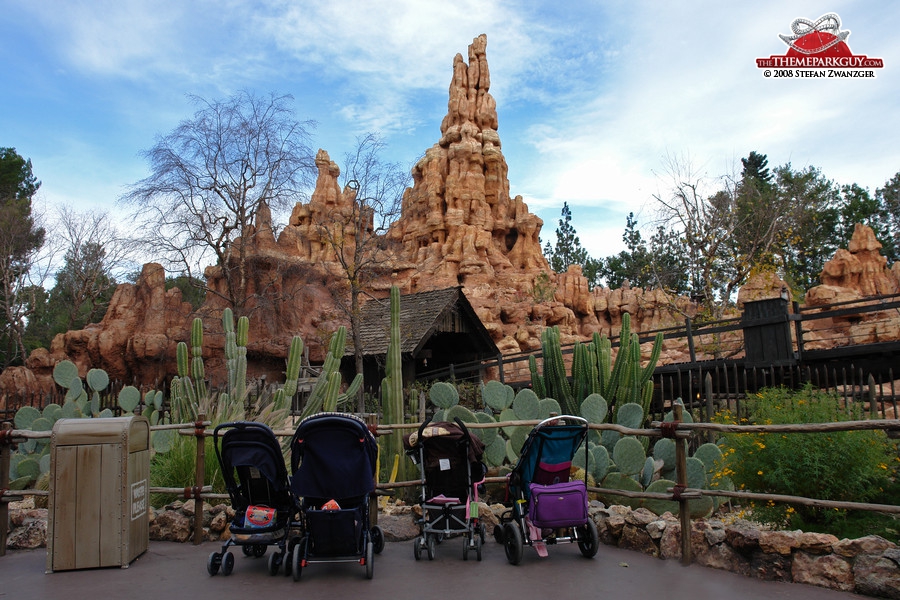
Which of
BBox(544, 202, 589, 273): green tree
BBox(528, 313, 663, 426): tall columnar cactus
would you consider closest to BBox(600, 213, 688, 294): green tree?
BBox(544, 202, 589, 273): green tree

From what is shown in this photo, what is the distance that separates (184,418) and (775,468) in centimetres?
706

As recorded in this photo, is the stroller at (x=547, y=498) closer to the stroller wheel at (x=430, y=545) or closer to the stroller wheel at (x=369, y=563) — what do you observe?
the stroller wheel at (x=430, y=545)

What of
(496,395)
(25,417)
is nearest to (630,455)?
(496,395)

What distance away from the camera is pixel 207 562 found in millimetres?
5172

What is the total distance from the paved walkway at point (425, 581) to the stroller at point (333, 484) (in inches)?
8.0

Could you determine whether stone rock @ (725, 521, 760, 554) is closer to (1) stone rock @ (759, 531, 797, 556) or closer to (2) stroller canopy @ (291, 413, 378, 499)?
(1) stone rock @ (759, 531, 797, 556)

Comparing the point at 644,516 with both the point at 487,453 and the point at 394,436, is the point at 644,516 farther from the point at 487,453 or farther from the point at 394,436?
the point at 394,436

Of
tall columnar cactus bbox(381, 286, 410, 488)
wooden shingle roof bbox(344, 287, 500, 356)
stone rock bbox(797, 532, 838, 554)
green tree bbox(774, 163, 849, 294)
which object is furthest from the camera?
green tree bbox(774, 163, 849, 294)

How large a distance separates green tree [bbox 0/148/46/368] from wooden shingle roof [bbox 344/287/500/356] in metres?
15.9

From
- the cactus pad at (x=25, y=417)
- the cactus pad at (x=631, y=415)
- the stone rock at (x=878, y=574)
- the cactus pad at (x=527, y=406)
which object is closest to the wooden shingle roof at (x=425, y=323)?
the cactus pad at (x=527, y=406)

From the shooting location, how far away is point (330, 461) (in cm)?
475

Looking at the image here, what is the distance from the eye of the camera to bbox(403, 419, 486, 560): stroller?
537cm

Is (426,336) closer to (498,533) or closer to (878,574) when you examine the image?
→ (498,533)

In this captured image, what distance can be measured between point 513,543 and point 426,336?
10.4 m
